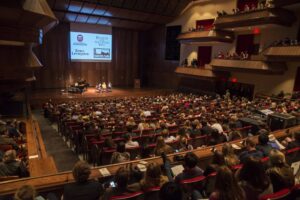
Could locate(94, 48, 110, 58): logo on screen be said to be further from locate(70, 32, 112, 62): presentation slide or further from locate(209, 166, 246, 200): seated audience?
locate(209, 166, 246, 200): seated audience

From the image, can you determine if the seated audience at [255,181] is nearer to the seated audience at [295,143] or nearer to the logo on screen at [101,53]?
the seated audience at [295,143]

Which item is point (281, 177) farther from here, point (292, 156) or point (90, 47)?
point (90, 47)

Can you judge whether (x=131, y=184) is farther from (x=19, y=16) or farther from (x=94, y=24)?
(x=94, y=24)

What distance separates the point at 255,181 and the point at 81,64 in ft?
64.8

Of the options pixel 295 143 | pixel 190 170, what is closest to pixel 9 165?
pixel 190 170

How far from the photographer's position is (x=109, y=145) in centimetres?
534

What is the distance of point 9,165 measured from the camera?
3.76 m

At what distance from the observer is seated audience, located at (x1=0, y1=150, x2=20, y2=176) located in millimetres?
3693

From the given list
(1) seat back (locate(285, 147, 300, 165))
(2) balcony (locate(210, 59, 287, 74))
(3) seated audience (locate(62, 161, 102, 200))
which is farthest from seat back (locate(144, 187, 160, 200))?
(2) balcony (locate(210, 59, 287, 74))

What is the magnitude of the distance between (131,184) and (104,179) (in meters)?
0.57

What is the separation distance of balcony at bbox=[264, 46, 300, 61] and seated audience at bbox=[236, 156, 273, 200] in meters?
11.6

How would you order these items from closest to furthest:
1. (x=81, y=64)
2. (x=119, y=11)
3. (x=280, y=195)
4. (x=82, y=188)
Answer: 1. (x=280, y=195)
2. (x=82, y=188)
3. (x=119, y=11)
4. (x=81, y=64)

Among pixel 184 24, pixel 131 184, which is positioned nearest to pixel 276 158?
pixel 131 184

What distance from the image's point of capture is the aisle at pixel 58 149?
20.0 feet
